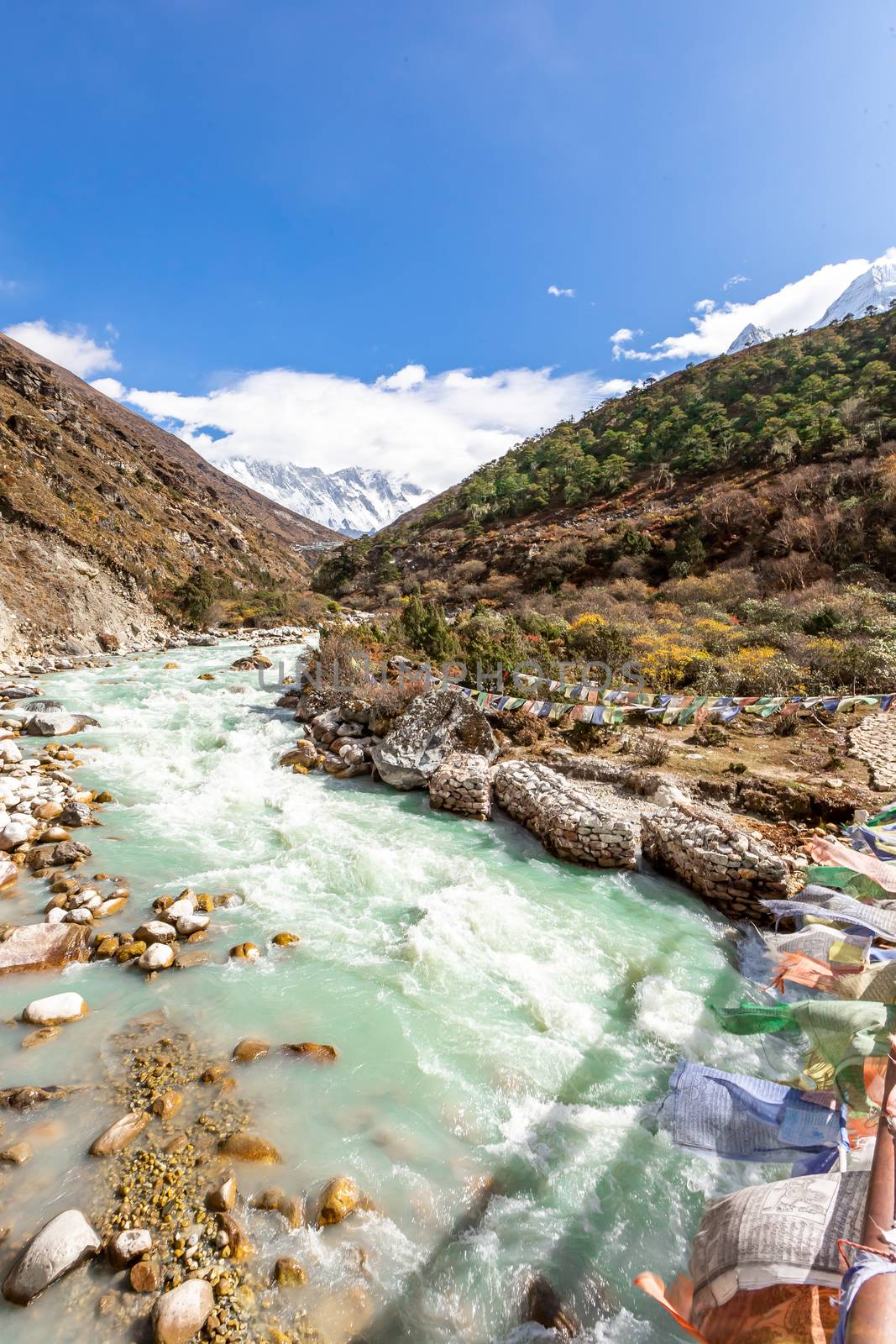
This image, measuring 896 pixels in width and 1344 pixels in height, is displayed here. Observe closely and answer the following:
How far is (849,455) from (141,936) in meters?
37.5

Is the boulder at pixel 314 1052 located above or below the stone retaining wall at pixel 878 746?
below

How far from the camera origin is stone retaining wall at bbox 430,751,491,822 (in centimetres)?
950

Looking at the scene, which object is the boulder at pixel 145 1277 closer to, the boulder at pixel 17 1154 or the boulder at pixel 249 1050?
the boulder at pixel 17 1154

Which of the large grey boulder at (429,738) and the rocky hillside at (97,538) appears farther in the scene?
the rocky hillside at (97,538)

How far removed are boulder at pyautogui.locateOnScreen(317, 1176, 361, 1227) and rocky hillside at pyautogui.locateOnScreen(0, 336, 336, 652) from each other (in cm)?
2172

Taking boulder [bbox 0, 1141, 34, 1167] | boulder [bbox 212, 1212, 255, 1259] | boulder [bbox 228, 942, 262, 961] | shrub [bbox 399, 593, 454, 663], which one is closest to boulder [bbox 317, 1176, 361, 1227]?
boulder [bbox 212, 1212, 255, 1259]

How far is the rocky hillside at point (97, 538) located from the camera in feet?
74.2

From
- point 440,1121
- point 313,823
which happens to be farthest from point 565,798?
point 440,1121

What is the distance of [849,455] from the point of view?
94.9ft

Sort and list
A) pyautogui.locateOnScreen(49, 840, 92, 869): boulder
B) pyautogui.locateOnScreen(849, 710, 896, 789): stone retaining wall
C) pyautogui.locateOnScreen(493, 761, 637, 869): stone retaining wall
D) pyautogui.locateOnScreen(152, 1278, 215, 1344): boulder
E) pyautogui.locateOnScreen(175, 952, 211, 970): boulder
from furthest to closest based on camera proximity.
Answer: pyautogui.locateOnScreen(849, 710, 896, 789): stone retaining wall < pyautogui.locateOnScreen(493, 761, 637, 869): stone retaining wall < pyautogui.locateOnScreen(49, 840, 92, 869): boulder < pyautogui.locateOnScreen(175, 952, 211, 970): boulder < pyautogui.locateOnScreen(152, 1278, 215, 1344): boulder

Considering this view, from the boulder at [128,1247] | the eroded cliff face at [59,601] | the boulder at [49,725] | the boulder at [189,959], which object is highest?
the eroded cliff face at [59,601]

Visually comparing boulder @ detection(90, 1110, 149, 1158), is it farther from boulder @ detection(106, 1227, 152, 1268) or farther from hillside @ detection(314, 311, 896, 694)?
hillside @ detection(314, 311, 896, 694)

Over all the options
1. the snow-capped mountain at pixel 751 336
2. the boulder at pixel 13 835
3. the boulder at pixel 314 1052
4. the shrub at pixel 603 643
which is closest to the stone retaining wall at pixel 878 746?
the shrub at pixel 603 643

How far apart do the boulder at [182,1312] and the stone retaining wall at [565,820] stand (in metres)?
6.24
